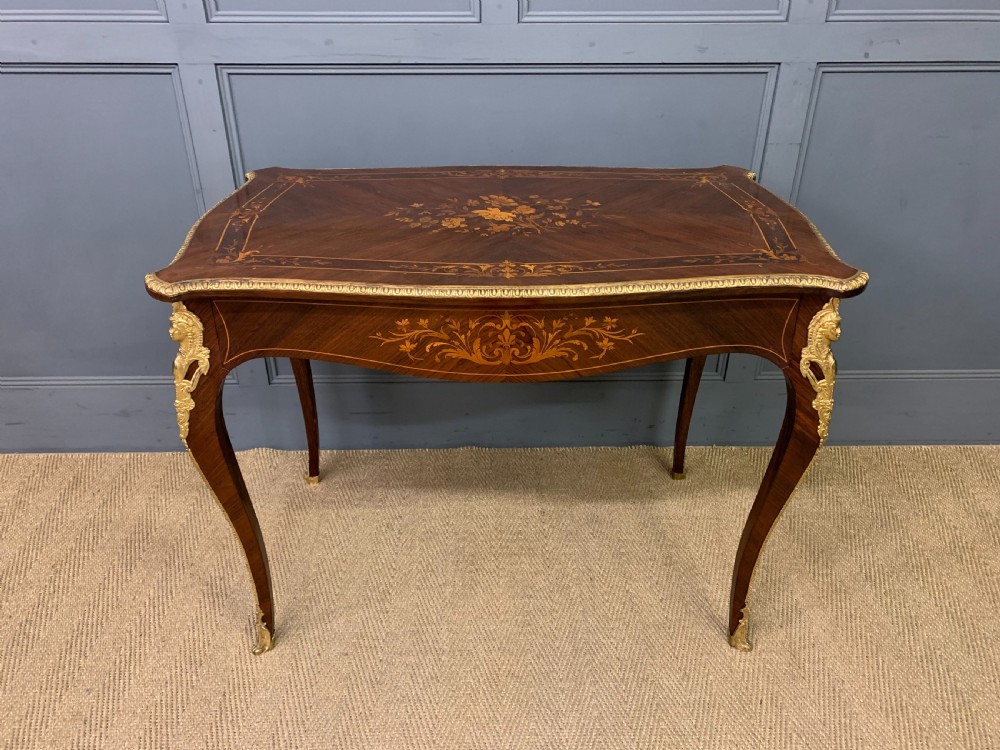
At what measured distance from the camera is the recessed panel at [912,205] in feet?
5.44

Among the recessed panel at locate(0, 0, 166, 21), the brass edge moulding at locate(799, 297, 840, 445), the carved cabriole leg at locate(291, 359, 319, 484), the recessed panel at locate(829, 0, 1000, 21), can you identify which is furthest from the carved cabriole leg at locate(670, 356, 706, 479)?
the recessed panel at locate(0, 0, 166, 21)

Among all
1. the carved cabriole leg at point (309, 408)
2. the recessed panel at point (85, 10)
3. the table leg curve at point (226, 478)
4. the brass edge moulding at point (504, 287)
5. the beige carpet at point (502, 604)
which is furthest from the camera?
the carved cabriole leg at point (309, 408)

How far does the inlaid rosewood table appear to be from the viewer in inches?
42.4

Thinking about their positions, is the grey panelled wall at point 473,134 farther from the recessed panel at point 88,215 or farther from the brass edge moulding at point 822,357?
the brass edge moulding at point 822,357

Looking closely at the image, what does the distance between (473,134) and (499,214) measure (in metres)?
0.47

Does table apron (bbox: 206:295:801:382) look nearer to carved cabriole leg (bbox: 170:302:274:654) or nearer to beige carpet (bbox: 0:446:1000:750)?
carved cabriole leg (bbox: 170:302:274:654)

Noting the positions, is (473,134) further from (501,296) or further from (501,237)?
(501,296)

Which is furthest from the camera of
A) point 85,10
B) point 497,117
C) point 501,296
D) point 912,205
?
point 912,205

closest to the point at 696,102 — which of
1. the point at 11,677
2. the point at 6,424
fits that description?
the point at 11,677

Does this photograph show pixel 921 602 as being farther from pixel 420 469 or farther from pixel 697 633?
pixel 420 469

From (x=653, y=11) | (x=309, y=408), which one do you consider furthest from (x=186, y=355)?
(x=653, y=11)

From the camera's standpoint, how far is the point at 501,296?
1047 millimetres

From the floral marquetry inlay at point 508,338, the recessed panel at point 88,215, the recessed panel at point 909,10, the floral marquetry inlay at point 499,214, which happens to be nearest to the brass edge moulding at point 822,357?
the floral marquetry inlay at point 508,338

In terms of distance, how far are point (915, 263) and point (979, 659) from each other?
1.00 metres
